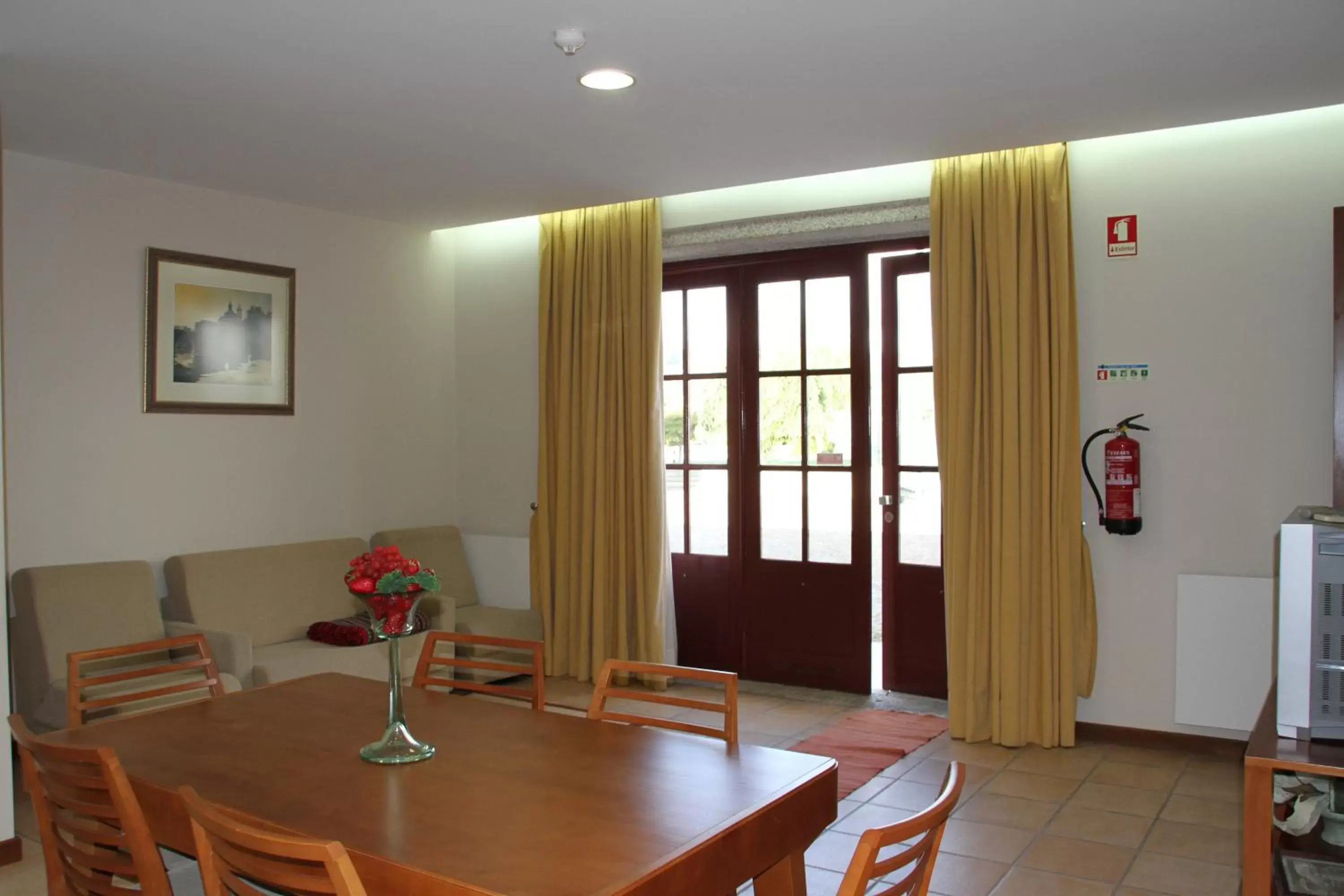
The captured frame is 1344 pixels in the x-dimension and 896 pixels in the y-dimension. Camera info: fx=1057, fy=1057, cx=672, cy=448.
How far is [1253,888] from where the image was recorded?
2.35 meters

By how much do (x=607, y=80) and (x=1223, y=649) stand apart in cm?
348

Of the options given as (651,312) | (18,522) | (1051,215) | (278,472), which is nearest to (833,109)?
(1051,215)

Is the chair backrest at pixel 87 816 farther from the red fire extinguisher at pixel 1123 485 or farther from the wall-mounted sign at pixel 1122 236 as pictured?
the wall-mounted sign at pixel 1122 236

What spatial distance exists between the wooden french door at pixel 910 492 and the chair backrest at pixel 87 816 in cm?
407

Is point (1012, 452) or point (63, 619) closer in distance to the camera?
point (63, 619)

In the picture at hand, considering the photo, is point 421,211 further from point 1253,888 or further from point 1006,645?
point 1253,888

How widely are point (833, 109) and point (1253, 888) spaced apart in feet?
9.92

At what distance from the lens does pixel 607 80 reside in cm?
379

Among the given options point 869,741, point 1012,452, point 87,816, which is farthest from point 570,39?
point 869,741

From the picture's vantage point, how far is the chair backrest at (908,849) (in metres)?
1.54

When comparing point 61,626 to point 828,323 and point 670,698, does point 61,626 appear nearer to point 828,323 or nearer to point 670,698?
point 670,698

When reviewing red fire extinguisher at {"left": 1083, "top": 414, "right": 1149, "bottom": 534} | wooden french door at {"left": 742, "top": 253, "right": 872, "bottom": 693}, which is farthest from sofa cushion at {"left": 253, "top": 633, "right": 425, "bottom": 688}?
red fire extinguisher at {"left": 1083, "top": 414, "right": 1149, "bottom": 534}

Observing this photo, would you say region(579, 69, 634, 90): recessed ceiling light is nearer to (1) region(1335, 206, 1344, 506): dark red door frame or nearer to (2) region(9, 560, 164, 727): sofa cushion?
(1) region(1335, 206, 1344, 506): dark red door frame

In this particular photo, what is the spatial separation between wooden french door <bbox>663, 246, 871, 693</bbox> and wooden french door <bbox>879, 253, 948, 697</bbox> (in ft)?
0.40
